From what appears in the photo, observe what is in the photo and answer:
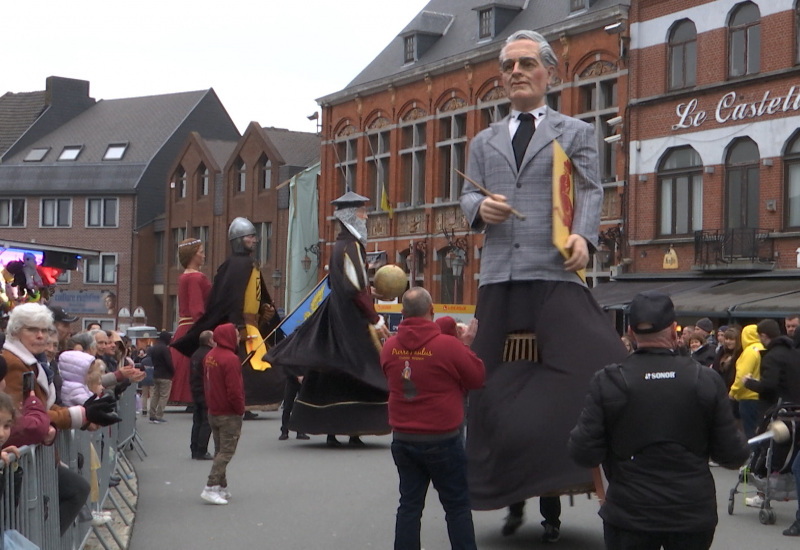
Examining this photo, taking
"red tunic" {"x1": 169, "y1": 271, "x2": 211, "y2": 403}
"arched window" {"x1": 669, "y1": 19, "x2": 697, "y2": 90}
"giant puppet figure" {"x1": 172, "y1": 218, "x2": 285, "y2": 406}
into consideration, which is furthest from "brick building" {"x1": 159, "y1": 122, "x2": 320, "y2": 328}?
"giant puppet figure" {"x1": 172, "y1": 218, "x2": 285, "y2": 406}

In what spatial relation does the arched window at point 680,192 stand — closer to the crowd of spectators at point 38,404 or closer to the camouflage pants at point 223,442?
the camouflage pants at point 223,442

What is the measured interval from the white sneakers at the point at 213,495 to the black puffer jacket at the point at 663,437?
5008mm

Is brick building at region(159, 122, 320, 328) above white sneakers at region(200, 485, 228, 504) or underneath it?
above

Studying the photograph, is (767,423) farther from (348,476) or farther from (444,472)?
(444,472)

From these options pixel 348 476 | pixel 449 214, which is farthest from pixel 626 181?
pixel 348 476

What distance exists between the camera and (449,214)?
3962 cm

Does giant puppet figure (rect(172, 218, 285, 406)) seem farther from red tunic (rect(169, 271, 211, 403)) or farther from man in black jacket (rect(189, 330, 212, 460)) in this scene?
red tunic (rect(169, 271, 211, 403))

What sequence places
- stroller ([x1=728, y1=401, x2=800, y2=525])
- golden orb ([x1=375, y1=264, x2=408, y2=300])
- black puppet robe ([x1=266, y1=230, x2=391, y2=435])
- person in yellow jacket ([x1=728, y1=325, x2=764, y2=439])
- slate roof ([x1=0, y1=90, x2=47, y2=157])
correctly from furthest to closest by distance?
slate roof ([x1=0, y1=90, x2=47, y2=157]) < black puppet robe ([x1=266, y1=230, x2=391, y2=435]) < person in yellow jacket ([x1=728, y1=325, x2=764, y2=439]) < golden orb ([x1=375, y1=264, x2=408, y2=300]) < stroller ([x1=728, y1=401, x2=800, y2=525])

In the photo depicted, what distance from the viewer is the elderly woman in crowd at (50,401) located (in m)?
6.65

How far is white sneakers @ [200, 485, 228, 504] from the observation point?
9641mm

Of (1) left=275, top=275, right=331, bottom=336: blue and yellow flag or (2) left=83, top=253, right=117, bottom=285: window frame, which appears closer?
(1) left=275, top=275, right=331, bottom=336: blue and yellow flag

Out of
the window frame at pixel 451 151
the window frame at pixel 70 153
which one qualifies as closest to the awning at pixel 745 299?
the window frame at pixel 451 151

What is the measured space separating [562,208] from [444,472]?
1560mm

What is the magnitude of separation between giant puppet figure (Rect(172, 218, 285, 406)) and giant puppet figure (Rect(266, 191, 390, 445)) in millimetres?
838
